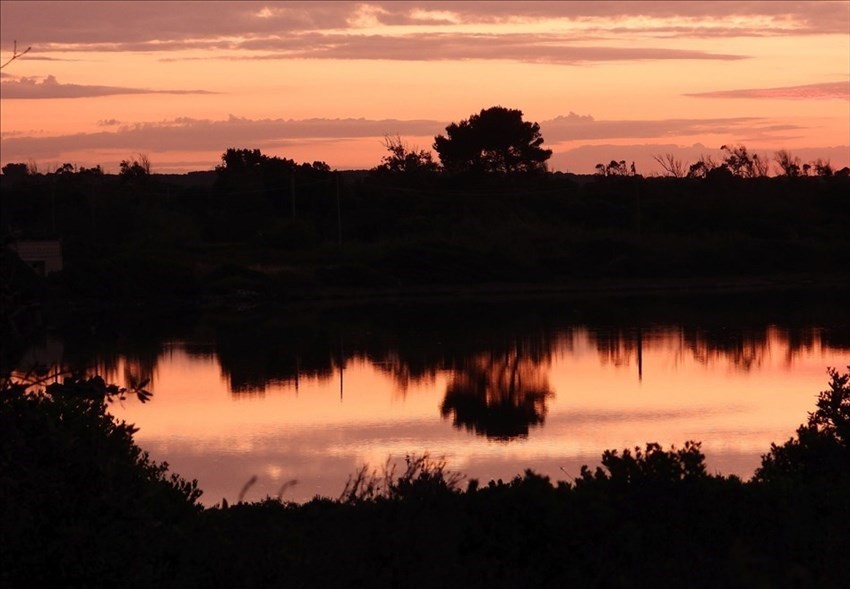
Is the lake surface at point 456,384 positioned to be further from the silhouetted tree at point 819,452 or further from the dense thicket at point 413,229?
the dense thicket at point 413,229

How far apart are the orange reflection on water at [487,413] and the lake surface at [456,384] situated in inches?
2.0

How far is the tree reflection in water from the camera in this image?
1859 cm

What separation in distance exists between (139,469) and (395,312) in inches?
Answer: 1311

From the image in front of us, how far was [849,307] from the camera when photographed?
41594mm

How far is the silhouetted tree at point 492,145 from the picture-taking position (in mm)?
73375

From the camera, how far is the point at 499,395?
72.4 feet

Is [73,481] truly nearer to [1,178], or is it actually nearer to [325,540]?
[325,540]

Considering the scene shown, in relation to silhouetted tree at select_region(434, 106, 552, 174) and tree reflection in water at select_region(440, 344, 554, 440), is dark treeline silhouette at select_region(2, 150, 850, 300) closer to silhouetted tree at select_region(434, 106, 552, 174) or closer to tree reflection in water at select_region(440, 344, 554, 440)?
silhouetted tree at select_region(434, 106, 552, 174)

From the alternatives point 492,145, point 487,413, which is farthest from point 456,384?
point 492,145

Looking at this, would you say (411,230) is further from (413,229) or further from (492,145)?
(492,145)

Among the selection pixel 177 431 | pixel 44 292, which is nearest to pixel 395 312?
pixel 44 292

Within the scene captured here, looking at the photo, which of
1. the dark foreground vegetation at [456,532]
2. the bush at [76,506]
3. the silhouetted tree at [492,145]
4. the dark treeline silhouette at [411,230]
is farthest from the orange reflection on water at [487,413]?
the silhouetted tree at [492,145]

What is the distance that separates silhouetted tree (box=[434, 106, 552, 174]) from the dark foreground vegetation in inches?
2484

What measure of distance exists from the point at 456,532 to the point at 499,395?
12866 millimetres
